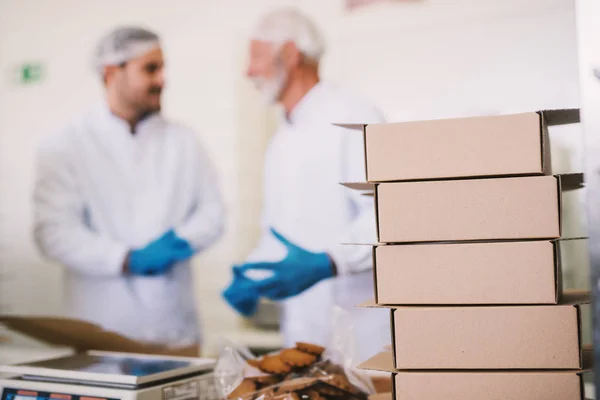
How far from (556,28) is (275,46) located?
0.84 meters

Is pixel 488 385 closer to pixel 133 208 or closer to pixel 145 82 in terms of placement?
pixel 133 208

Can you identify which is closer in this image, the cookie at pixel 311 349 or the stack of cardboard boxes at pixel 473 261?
the stack of cardboard boxes at pixel 473 261

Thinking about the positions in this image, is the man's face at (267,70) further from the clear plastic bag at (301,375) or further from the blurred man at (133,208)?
the clear plastic bag at (301,375)

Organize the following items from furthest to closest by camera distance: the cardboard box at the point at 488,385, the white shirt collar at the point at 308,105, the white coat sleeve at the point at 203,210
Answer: the white coat sleeve at the point at 203,210 → the white shirt collar at the point at 308,105 → the cardboard box at the point at 488,385

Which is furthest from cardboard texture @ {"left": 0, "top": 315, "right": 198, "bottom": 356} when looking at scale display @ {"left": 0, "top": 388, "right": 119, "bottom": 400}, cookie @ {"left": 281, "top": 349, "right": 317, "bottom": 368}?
cookie @ {"left": 281, "top": 349, "right": 317, "bottom": 368}

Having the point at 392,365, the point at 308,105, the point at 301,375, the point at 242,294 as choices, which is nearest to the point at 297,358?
the point at 301,375

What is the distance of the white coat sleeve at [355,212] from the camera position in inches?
78.3

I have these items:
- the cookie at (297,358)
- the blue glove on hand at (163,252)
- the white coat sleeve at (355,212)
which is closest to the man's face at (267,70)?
the white coat sleeve at (355,212)

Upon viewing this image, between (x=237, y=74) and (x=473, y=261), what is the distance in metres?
1.29

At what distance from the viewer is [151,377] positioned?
56.4 inches

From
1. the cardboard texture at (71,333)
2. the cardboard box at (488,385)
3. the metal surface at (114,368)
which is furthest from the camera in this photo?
the cardboard texture at (71,333)

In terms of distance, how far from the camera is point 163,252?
2273 millimetres

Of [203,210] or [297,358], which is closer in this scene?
[297,358]

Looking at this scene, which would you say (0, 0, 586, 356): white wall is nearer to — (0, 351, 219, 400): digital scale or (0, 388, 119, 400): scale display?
(0, 351, 219, 400): digital scale
